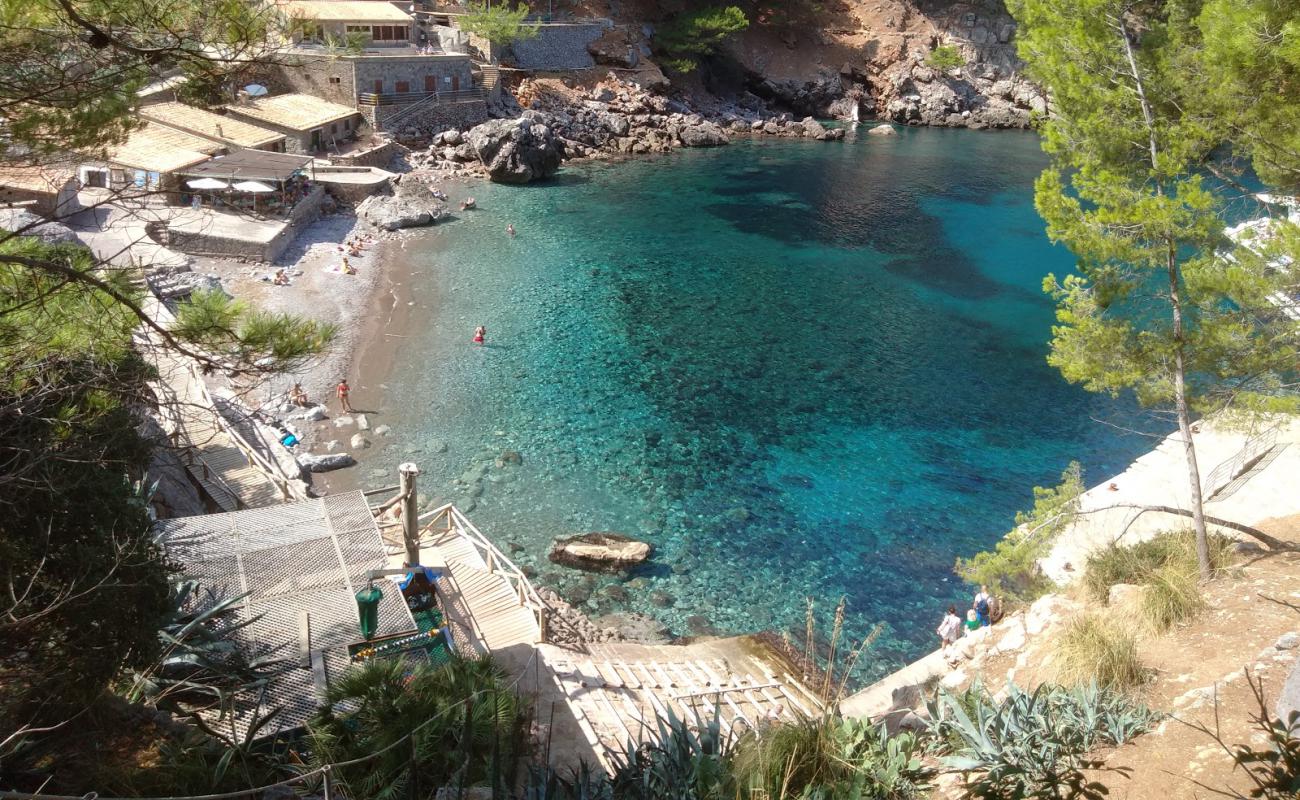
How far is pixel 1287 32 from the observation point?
9.93 metres

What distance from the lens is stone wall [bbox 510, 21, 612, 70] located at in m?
59.1

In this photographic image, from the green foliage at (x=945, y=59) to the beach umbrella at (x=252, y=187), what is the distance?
58.7 m

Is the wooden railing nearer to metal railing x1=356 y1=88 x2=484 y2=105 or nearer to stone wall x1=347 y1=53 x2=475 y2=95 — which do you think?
metal railing x1=356 y1=88 x2=484 y2=105

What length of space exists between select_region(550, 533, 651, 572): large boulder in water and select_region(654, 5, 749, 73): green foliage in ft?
171

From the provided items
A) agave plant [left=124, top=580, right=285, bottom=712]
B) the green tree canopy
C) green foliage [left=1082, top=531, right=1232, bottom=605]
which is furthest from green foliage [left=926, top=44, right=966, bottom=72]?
agave plant [left=124, top=580, right=285, bottom=712]

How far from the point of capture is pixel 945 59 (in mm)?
71688

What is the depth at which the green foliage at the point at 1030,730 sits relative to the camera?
708 cm

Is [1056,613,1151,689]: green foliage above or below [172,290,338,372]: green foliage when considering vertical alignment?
below

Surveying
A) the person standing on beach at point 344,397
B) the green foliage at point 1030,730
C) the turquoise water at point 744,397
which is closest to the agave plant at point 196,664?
the green foliage at point 1030,730

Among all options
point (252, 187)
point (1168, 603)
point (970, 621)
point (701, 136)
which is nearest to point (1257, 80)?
point (1168, 603)

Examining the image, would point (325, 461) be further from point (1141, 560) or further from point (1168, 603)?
point (1168, 603)

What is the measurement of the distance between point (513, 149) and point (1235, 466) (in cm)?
3702

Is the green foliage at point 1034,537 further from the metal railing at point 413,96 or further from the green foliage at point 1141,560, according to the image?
the metal railing at point 413,96

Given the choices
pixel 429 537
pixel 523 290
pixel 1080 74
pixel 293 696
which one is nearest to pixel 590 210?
pixel 523 290
